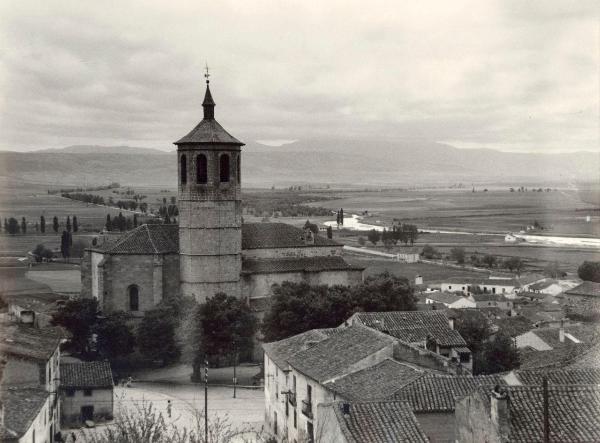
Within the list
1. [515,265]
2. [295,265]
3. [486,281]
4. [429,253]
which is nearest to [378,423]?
[295,265]

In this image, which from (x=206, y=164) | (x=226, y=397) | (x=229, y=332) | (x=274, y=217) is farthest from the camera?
(x=274, y=217)

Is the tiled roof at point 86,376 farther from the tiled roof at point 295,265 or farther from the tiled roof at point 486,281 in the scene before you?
the tiled roof at point 486,281

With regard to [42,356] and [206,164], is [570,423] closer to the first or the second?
[42,356]

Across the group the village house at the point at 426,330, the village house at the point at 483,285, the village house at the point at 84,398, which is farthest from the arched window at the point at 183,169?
the village house at the point at 483,285

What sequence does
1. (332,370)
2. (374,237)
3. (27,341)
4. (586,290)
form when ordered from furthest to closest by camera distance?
(374,237)
(586,290)
(27,341)
(332,370)

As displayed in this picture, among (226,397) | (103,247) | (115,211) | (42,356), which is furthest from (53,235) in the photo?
(42,356)

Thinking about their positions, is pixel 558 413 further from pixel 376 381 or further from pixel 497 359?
pixel 497 359

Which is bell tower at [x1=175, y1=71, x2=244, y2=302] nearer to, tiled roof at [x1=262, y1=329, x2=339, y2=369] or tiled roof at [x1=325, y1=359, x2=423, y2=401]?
tiled roof at [x1=262, y1=329, x2=339, y2=369]
